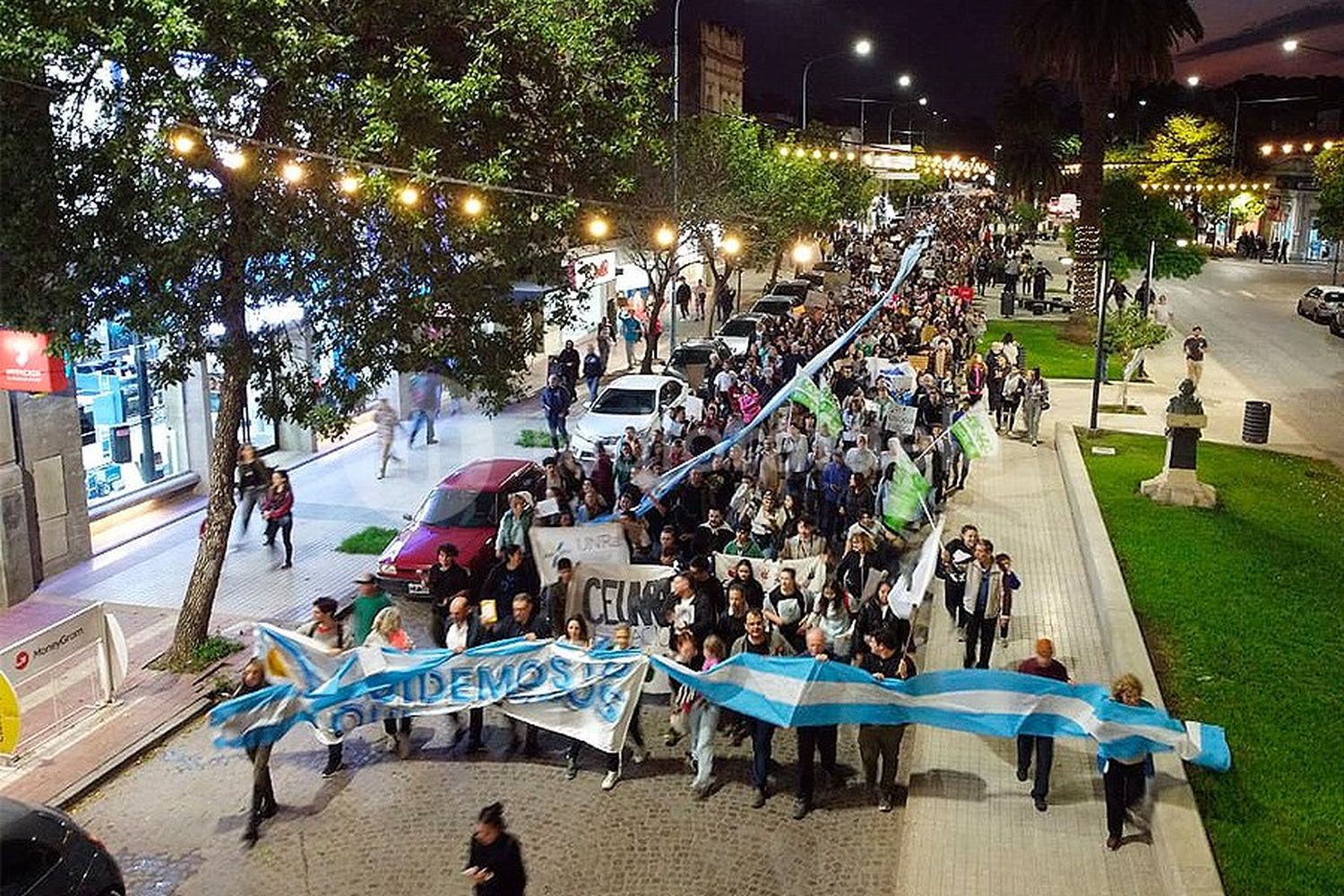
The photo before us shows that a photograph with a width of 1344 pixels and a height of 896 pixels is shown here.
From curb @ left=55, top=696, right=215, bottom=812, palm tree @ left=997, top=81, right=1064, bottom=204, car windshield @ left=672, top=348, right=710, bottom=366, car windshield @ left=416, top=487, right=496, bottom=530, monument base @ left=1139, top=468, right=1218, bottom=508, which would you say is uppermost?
palm tree @ left=997, top=81, right=1064, bottom=204

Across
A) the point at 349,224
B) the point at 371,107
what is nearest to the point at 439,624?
the point at 349,224

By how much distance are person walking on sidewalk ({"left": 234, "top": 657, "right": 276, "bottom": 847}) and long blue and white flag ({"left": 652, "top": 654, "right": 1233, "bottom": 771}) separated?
354 centimetres

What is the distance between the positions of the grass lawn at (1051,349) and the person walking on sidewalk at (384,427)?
1648 centimetres

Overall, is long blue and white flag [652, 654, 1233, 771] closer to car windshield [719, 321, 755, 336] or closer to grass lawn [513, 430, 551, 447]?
grass lawn [513, 430, 551, 447]

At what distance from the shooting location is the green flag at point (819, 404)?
58.8 feet

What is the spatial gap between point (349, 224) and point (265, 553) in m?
6.33

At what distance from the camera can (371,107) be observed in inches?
484

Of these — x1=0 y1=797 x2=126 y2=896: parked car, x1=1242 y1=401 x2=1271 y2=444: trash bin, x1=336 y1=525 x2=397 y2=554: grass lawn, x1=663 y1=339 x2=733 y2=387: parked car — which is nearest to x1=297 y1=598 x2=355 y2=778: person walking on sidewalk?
x1=0 y1=797 x2=126 y2=896: parked car

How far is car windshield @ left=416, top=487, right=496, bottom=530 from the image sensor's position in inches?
628

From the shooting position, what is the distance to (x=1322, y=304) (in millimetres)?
43344

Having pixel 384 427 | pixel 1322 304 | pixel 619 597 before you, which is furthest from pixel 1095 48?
pixel 619 597

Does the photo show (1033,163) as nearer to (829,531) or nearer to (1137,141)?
(1137,141)

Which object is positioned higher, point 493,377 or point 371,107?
point 371,107

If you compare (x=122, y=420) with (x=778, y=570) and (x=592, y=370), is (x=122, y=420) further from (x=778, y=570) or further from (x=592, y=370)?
(x=778, y=570)
